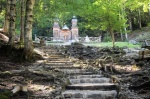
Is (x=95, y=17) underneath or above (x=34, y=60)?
above

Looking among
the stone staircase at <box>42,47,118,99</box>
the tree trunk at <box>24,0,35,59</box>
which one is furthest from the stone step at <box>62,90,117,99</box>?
the tree trunk at <box>24,0,35,59</box>

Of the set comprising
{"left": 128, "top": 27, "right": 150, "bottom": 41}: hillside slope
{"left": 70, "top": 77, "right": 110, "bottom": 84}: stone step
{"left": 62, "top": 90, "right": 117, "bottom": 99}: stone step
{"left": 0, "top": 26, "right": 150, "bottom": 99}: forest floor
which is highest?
{"left": 128, "top": 27, "right": 150, "bottom": 41}: hillside slope

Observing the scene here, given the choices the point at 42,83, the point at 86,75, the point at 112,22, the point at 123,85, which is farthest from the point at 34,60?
the point at 112,22

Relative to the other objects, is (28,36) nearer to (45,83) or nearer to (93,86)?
(45,83)

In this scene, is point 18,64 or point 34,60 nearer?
point 18,64

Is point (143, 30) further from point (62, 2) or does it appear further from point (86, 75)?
point (86, 75)

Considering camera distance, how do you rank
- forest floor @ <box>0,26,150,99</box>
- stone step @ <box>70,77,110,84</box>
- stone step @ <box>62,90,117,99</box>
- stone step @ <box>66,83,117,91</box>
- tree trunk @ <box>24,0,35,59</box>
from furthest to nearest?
tree trunk @ <box>24,0,35,59</box> < stone step @ <box>70,77,110,84</box> < stone step @ <box>66,83,117,91</box> < stone step @ <box>62,90,117,99</box> < forest floor @ <box>0,26,150,99</box>

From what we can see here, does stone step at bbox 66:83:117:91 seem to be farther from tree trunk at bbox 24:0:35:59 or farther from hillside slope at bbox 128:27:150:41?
hillside slope at bbox 128:27:150:41

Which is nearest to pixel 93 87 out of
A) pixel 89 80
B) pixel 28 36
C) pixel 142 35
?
pixel 89 80

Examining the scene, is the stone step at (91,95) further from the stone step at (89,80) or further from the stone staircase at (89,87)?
the stone step at (89,80)

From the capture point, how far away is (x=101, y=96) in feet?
30.3

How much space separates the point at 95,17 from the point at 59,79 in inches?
737

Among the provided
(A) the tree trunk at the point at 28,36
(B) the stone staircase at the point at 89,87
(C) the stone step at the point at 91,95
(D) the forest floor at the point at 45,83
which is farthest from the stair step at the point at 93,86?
(A) the tree trunk at the point at 28,36

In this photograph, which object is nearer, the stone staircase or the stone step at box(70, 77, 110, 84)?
the stone staircase
